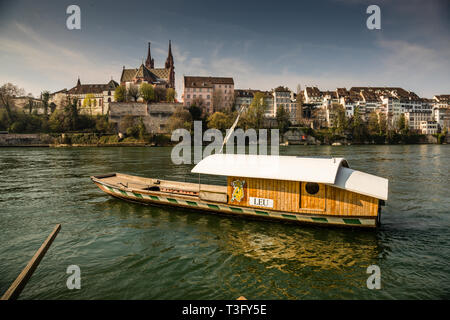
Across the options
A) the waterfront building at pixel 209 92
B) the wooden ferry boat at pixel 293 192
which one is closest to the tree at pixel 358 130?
the waterfront building at pixel 209 92

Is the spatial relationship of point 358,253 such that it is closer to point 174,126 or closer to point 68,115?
point 174,126

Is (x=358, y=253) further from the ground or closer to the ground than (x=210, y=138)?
closer to the ground

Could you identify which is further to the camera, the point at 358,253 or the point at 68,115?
the point at 68,115

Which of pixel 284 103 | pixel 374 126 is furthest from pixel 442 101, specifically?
pixel 284 103

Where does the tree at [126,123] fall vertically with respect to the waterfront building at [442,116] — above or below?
below

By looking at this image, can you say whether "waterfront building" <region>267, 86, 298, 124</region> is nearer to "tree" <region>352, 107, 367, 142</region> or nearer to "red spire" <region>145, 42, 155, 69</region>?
"tree" <region>352, 107, 367, 142</region>

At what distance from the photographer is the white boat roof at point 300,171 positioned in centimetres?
1335

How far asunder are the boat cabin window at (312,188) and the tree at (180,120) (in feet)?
286

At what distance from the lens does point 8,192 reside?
79.3 ft

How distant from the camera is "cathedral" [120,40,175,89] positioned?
396ft

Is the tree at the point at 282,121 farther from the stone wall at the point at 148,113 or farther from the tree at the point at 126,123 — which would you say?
the tree at the point at 126,123
